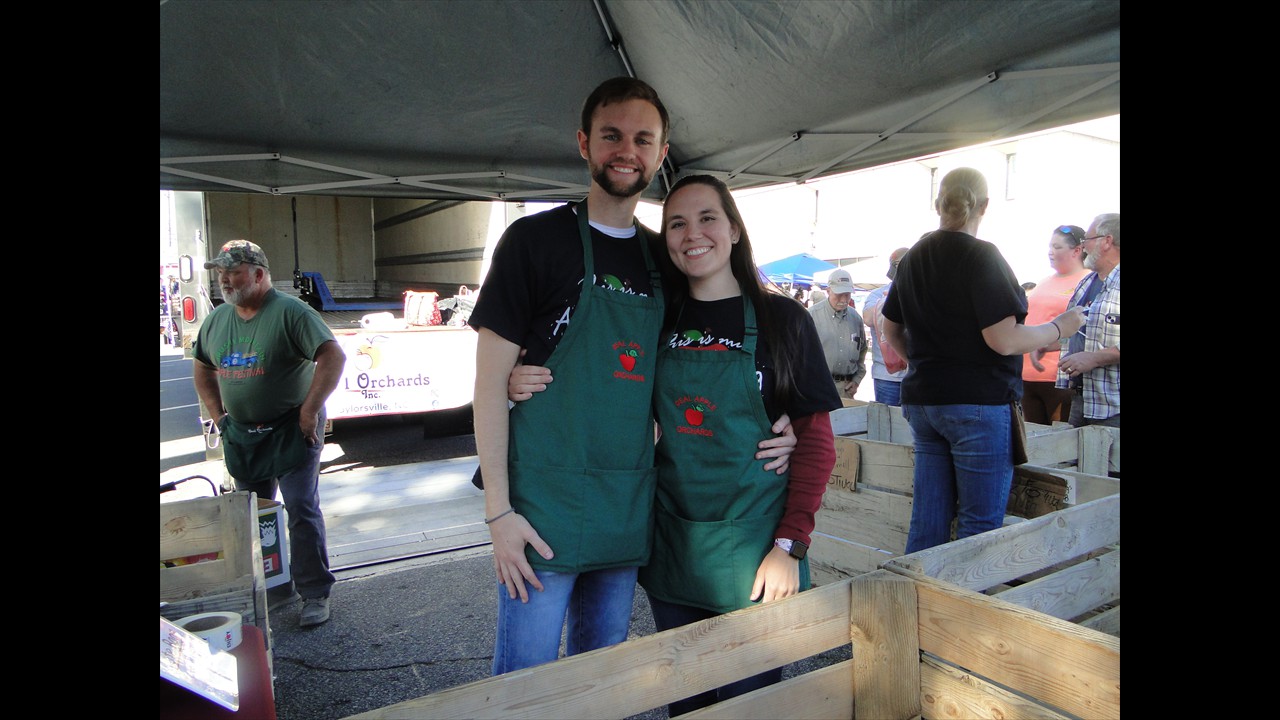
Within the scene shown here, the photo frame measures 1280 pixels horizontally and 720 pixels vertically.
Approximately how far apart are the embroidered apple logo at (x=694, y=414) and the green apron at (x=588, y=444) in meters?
0.11

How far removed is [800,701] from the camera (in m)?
1.41

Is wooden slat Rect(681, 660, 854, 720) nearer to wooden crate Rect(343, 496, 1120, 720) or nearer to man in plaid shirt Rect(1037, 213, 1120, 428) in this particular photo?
wooden crate Rect(343, 496, 1120, 720)

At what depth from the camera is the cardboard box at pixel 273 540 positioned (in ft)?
10.7

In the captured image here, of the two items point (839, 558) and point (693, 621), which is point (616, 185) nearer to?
point (693, 621)

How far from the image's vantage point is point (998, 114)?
11.0ft

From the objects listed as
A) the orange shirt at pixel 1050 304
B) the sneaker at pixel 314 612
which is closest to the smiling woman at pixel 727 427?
the sneaker at pixel 314 612

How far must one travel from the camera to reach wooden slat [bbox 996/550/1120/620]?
6.19 ft

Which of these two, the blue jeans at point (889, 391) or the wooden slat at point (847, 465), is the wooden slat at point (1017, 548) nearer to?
the wooden slat at point (847, 465)
